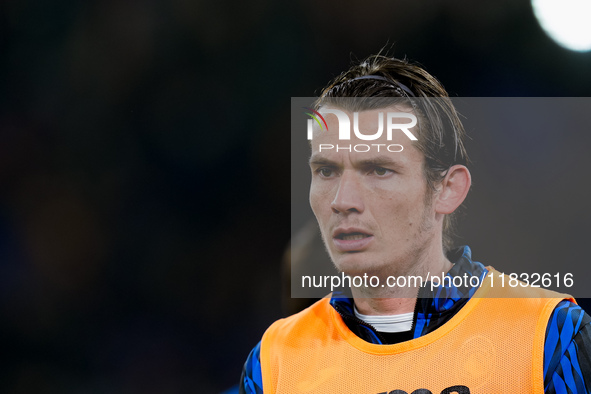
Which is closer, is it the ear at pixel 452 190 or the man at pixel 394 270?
the man at pixel 394 270

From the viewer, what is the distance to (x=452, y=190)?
5.17ft

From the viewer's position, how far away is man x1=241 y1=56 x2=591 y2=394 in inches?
55.6

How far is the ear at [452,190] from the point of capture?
1.55 metres

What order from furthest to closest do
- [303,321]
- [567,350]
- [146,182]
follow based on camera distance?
[146,182]
[303,321]
[567,350]

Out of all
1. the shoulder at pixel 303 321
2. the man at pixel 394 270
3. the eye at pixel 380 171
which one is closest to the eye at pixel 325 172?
the man at pixel 394 270

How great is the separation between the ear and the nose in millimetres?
211

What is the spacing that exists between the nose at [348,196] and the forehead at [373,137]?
0.06 m

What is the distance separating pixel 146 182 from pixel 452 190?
1.31 meters

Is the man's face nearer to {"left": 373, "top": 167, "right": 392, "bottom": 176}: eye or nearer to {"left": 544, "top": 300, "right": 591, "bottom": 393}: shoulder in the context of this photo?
{"left": 373, "top": 167, "right": 392, "bottom": 176}: eye

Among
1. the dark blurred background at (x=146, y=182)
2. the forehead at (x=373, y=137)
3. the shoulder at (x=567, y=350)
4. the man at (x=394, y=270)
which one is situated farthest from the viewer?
the dark blurred background at (x=146, y=182)

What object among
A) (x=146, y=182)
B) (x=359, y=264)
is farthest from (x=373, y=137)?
(x=146, y=182)

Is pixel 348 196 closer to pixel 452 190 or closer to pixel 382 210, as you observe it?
pixel 382 210

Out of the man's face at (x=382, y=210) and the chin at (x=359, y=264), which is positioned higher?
the man's face at (x=382, y=210)

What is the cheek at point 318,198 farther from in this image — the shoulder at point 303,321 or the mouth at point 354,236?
the shoulder at point 303,321
